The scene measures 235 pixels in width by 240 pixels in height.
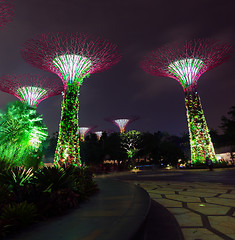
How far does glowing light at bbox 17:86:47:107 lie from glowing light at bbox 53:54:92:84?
28.3 feet

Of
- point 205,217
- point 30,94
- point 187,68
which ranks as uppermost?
point 187,68

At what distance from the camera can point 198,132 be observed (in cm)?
2009

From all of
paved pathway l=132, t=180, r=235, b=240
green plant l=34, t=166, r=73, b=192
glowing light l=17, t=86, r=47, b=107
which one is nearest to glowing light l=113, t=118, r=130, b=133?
glowing light l=17, t=86, r=47, b=107

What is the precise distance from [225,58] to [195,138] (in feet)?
27.1

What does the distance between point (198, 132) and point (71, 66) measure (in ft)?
43.6

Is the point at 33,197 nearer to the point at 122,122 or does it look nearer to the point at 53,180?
the point at 53,180

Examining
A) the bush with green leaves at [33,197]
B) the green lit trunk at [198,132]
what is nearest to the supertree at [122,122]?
the green lit trunk at [198,132]

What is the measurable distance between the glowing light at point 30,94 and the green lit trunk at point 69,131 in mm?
8818

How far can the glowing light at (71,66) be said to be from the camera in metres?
16.0

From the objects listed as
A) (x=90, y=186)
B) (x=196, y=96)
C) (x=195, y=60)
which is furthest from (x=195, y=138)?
(x=90, y=186)

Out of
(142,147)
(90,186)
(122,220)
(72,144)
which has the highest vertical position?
(142,147)

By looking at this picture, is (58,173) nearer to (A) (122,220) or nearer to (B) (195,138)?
(A) (122,220)

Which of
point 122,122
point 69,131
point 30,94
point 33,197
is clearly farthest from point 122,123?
point 33,197

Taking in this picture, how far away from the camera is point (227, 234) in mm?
3107
